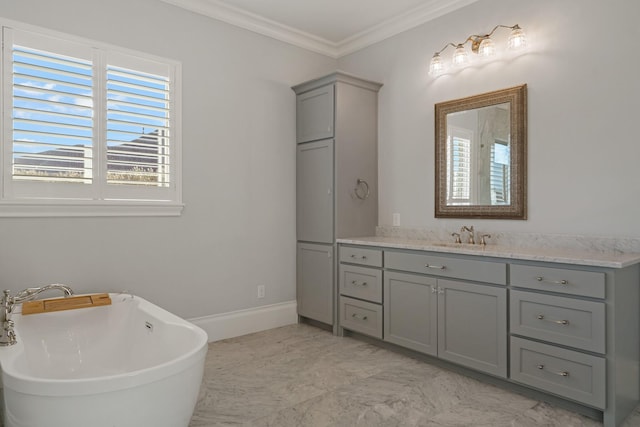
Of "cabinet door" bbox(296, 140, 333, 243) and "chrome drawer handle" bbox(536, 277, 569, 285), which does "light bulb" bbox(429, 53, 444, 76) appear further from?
"chrome drawer handle" bbox(536, 277, 569, 285)

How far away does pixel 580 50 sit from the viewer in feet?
8.92

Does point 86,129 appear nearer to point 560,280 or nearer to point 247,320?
point 247,320

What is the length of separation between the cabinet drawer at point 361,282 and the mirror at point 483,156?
2.43 feet

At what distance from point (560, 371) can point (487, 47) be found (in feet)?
7.23

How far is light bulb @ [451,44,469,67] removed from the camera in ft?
10.7

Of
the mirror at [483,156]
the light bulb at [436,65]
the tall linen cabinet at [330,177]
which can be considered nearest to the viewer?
the mirror at [483,156]

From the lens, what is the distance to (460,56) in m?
3.28

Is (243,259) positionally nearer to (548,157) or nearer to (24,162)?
(24,162)

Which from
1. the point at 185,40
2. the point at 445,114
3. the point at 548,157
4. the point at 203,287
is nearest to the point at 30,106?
the point at 185,40

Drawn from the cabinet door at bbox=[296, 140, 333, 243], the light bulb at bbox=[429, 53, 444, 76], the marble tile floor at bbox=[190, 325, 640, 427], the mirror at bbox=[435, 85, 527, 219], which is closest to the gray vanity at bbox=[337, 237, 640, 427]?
the marble tile floor at bbox=[190, 325, 640, 427]

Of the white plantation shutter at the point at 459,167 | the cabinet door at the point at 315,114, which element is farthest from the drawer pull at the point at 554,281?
the cabinet door at the point at 315,114

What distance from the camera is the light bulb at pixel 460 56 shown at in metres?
3.28

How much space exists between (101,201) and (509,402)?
290 cm

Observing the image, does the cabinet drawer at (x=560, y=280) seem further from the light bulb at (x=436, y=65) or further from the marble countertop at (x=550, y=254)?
the light bulb at (x=436, y=65)
